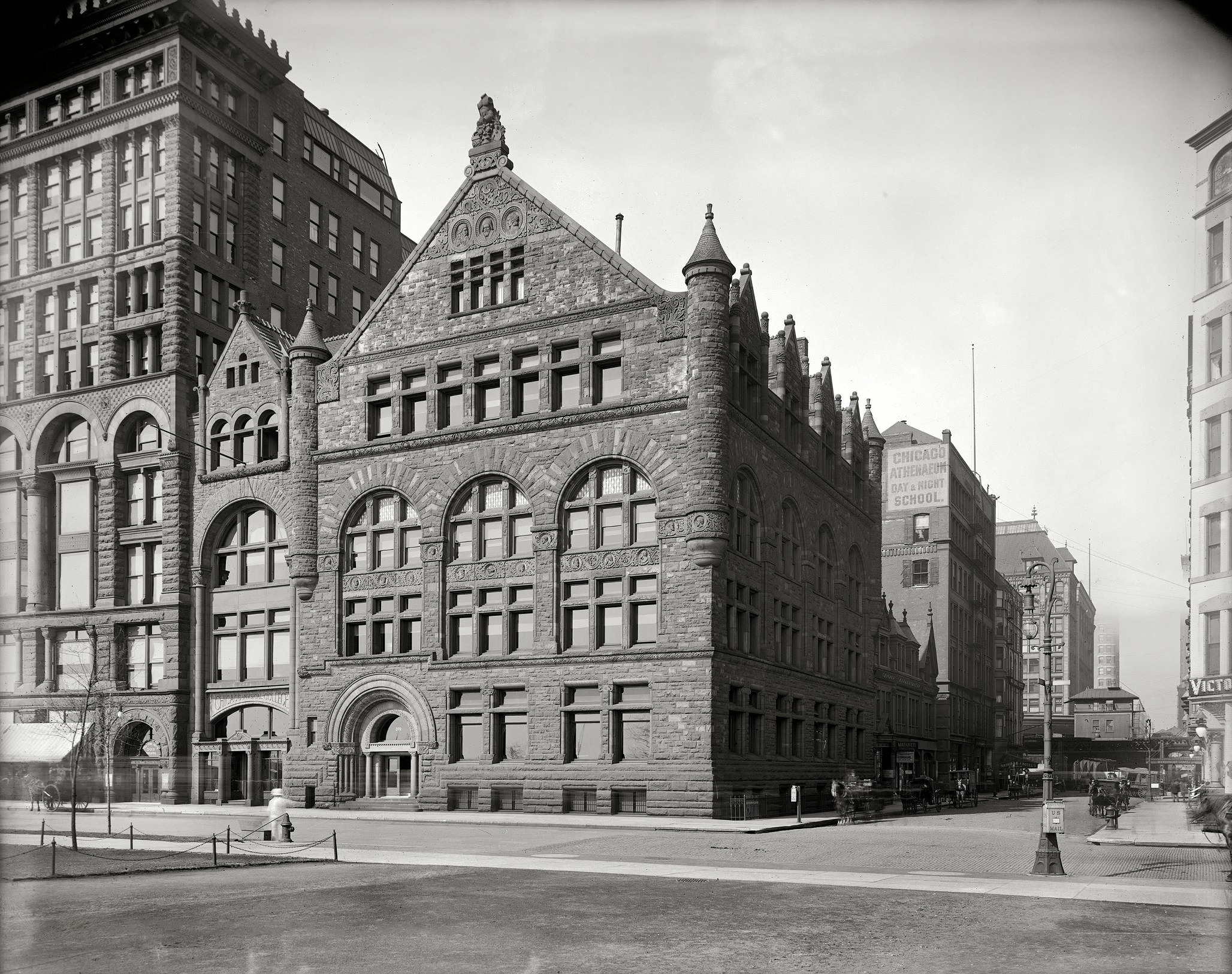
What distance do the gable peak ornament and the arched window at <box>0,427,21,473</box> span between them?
29.2 meters

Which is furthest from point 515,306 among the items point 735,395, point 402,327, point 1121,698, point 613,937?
point 1121,698

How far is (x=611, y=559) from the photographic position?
49.0 meters

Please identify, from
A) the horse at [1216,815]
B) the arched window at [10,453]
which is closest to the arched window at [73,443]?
the arched window at [10,453]

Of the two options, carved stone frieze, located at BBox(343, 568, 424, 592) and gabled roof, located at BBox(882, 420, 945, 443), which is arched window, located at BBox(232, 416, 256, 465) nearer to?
carved stone frieze, located at BBox(343, 568, 424, 592)

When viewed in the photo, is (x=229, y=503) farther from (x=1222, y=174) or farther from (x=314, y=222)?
(x=1222, y=174)

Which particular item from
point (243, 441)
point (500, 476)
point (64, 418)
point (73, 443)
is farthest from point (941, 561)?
point (64, 418)

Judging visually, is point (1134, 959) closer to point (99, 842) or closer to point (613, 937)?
point (613, 937)

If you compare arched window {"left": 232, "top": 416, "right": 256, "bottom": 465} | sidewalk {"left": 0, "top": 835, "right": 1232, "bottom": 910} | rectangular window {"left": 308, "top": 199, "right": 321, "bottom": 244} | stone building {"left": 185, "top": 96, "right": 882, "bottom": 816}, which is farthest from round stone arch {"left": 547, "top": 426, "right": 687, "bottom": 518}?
rectangular window {"left": 308, "top": 199, "right": 321, "bottom": 244}

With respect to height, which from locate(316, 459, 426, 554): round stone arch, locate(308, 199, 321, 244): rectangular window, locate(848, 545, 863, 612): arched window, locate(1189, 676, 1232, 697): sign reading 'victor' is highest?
locate(308, 199, 321, 244): rectangular window

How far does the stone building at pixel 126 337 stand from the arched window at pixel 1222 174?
1554 inches

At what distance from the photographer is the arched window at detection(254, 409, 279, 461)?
58625mm

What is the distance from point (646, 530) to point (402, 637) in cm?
1168

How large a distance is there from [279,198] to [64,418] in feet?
53.6

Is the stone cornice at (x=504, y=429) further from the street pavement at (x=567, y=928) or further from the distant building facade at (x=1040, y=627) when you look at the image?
the distant building facade at (x=1040, y=627)
